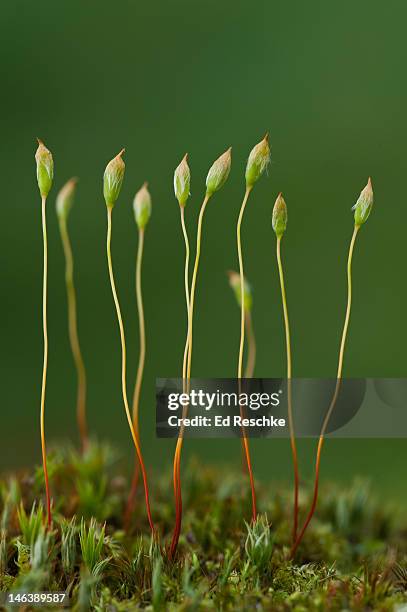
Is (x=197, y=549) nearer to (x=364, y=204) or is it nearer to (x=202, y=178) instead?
(x=364, y=204)

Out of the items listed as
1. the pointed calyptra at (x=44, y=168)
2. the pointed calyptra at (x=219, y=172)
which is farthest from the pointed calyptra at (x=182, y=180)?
the pointed calyptra at (x=44, y=168)

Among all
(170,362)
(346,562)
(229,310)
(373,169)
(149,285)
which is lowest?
(346,562)

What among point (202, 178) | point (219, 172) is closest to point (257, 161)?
point (219, 172)

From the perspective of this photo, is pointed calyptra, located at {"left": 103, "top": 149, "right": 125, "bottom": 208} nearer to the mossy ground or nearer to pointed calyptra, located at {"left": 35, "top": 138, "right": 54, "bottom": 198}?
pointed calyptra, located at {"left": 35, "top": 138, "right": 54, "bottom": 198}

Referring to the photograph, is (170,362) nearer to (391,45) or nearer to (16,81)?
(16,81)

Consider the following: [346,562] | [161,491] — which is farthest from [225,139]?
[346,562]

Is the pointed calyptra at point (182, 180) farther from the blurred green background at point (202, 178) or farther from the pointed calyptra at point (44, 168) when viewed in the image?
the blurred green background at point (202, 178)
